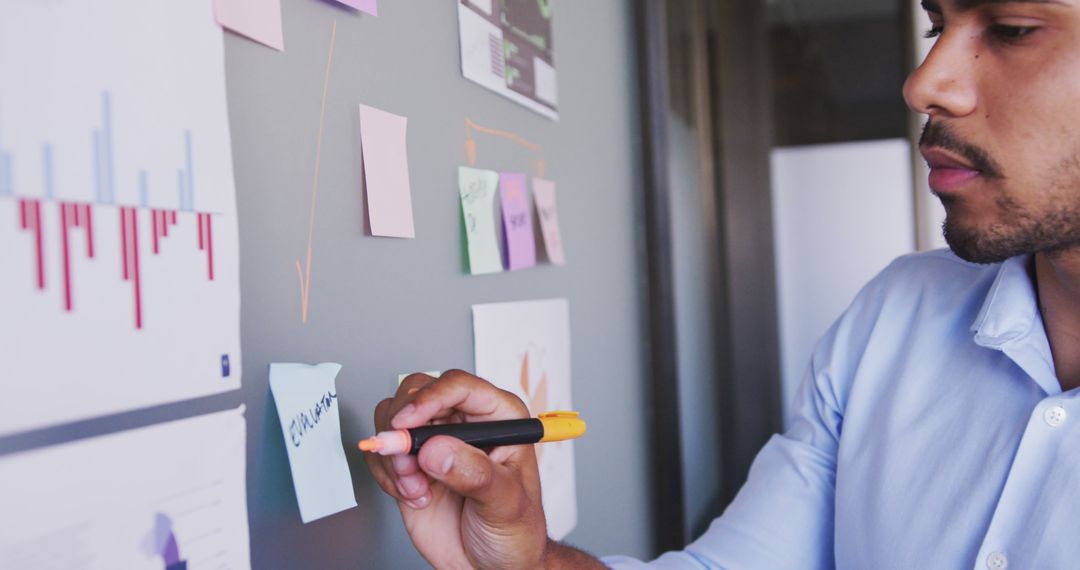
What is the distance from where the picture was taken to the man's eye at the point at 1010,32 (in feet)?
2.44

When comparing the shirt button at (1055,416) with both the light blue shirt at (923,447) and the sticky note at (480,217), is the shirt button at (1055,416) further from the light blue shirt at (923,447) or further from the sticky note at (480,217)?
the sticky note at (480,217)

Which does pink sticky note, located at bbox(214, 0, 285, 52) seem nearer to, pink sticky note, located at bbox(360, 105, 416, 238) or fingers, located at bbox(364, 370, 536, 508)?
pink sticky note, located at bbox(360, 105, 416, 238)

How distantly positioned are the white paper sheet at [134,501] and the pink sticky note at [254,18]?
248mm

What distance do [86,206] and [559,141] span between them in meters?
0.74

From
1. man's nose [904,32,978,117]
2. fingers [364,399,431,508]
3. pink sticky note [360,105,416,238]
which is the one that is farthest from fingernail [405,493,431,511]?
man's nose [904,32,978,117]

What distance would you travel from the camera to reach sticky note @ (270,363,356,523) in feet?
1.89

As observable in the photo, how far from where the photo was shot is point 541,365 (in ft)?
3.31

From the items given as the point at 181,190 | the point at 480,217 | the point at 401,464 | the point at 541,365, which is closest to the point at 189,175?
the point at 181,190

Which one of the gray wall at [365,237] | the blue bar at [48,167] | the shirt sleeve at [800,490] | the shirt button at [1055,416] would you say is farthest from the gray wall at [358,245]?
the shirt button at [1055,416]

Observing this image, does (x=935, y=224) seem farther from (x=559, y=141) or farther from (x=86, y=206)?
(x=86, y=206)

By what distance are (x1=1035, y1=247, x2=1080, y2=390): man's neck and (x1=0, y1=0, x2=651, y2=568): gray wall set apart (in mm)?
548

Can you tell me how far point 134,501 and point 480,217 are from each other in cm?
47

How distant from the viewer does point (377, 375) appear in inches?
27.4

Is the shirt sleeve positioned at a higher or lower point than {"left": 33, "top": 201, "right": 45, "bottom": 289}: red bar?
lower
